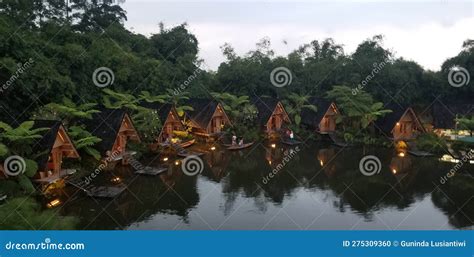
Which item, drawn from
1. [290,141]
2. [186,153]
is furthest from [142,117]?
[290,141]

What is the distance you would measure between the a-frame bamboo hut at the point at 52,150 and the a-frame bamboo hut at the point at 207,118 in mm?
15033

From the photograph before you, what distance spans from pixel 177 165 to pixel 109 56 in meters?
13.4

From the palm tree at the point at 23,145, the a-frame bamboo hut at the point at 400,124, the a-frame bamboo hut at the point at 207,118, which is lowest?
the palm tree at the point at 23,145

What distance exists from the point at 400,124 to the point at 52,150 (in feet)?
89.6

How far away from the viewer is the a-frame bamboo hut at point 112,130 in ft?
80.0

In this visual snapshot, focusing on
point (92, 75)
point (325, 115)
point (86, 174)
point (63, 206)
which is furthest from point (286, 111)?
point (63, 206)

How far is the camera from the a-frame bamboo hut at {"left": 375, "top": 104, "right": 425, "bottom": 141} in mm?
34844

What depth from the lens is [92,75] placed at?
31.1m

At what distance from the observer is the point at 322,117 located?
37.9 m

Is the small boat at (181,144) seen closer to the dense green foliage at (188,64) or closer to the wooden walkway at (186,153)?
the wooden walkway at (186,153)

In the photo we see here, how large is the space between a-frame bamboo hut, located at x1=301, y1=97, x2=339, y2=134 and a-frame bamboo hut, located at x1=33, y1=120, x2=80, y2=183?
2286 centimetres

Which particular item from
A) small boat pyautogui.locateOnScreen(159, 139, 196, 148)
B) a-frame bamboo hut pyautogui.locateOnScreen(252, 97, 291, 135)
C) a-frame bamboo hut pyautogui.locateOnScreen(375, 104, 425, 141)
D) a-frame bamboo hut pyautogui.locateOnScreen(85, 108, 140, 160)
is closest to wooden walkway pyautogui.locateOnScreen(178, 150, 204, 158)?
small boat pyautogui.locateOnScreen(159, 139, 196, 148)

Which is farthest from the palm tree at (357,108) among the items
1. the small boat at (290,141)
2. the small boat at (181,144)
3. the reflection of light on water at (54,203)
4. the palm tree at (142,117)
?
the reflection of light on water at (54,203)

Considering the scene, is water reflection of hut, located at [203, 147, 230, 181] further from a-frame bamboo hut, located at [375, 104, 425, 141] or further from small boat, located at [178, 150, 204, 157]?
a-frame bamboo hut, located at [375, 104, 425, 141]
